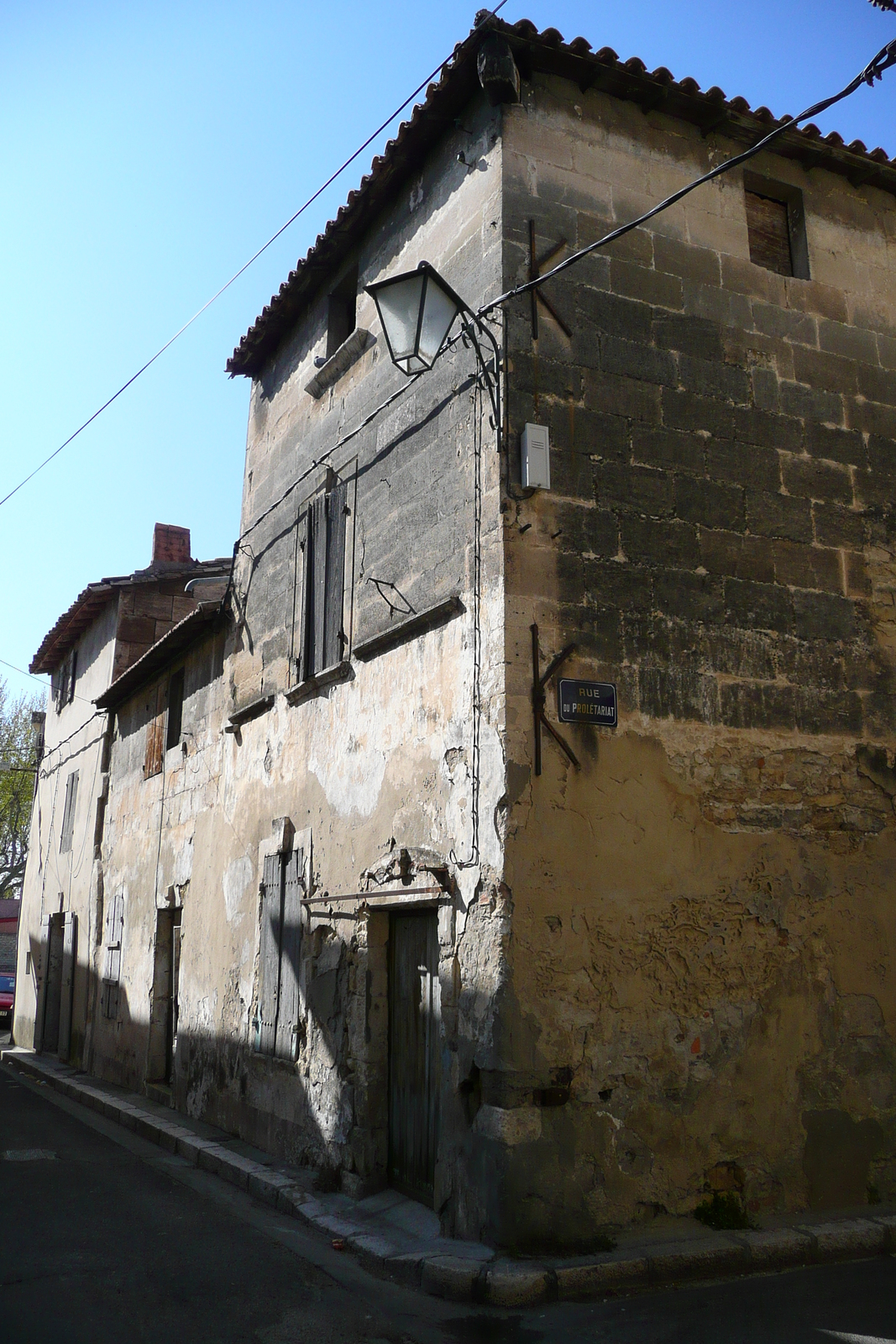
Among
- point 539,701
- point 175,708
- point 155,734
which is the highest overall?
point 175,708

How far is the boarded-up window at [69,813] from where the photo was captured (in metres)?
17.4

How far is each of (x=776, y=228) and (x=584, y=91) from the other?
1.69 metres

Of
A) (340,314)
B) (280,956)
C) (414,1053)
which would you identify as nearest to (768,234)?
(340,314)

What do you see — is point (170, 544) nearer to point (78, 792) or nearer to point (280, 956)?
point (78, 792)

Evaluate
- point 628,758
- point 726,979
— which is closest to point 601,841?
point 628,758

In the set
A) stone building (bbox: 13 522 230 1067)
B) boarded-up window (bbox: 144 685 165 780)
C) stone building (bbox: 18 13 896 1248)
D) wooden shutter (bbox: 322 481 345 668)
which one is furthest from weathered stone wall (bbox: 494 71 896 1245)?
stone building (bbox: 13 522 230 1067)

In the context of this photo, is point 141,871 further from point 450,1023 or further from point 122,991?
point 450,1023

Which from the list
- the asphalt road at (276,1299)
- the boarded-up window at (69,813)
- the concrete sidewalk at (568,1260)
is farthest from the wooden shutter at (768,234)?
the boarded-up window at (69,813)

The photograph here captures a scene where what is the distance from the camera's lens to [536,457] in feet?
20.6

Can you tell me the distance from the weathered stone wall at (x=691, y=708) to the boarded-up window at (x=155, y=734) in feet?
25.8

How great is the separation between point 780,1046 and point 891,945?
1070 millimetres

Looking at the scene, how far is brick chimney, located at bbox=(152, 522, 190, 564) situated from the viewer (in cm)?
1912

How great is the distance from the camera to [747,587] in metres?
6.79

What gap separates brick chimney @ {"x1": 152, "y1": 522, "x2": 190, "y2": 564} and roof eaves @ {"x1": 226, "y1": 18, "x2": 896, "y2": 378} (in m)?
11.1
